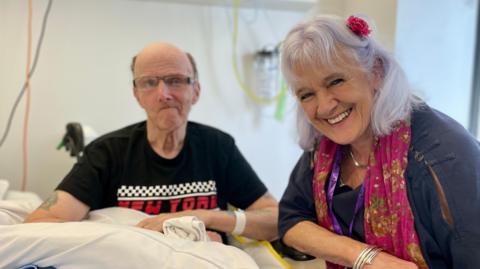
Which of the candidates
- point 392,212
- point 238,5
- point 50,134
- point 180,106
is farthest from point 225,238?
point 238,5

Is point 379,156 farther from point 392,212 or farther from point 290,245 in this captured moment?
point 290,245

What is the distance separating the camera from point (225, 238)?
1374mm

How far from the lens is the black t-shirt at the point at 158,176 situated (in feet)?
4.38

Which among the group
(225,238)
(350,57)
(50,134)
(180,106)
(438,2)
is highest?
(438,2)

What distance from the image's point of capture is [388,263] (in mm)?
1006

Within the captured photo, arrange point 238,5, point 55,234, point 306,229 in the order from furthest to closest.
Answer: point 238,5 → point 306,229 → point 55,234

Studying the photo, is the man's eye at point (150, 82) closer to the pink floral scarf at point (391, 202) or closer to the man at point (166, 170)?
the man at point (166, 170)

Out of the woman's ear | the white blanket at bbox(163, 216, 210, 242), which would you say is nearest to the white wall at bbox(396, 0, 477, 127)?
the woman's ear

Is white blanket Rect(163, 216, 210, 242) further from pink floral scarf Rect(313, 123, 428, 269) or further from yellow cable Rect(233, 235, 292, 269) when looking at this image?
pink floral scarf Rect(313, 123, 428, 269)

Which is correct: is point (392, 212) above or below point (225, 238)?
above

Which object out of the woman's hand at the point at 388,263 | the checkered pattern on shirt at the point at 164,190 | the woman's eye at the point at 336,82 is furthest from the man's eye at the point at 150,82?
the woman's hand at the point at 388,263

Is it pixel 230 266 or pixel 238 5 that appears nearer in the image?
pixel 230 266

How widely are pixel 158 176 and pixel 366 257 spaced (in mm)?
666

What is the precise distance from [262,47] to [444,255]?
126 cm
